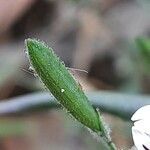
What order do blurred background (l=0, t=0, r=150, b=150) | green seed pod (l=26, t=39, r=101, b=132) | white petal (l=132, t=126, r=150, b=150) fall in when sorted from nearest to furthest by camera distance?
1. white petal (l=132, t=126, r=150, b=150)
2. green seed pod (l=26, t=39, r=101, b=132)
3. blurred background (l=0, t=0, r=150, b=150)

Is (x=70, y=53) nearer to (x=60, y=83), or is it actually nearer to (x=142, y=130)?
(x=60, y=83)

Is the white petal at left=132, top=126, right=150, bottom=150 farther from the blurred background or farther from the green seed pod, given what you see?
the blurred background

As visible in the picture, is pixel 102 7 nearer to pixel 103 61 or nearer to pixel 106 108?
pixel 103 61

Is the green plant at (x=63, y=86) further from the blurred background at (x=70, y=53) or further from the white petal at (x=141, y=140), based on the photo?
the blurred background at (x=70, y=53)

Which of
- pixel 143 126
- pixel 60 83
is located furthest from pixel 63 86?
pixel 143 126

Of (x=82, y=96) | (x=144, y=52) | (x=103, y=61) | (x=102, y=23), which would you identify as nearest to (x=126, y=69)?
(x=103, y=61)

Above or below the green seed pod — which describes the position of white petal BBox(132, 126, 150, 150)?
below

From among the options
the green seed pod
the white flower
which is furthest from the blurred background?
the white flower

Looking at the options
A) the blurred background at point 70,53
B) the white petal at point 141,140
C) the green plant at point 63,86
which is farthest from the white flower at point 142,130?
the blurred background at point 70,53
